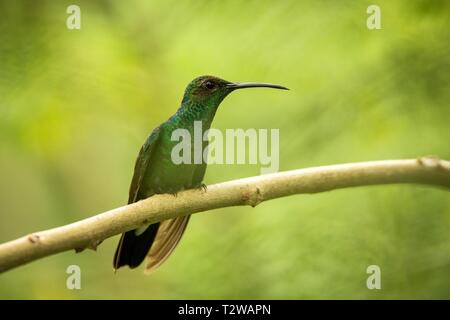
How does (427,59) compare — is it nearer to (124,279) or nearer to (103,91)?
(103,91)

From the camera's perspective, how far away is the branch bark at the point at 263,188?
1958 mm

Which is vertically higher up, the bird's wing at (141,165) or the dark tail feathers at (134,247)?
the bird's wing at (141,165)

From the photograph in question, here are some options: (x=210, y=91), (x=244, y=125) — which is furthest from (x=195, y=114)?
(x=244, y=125)

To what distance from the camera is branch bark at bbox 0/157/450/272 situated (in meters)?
1.96

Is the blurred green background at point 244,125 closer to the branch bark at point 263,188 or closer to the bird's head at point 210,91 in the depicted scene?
the bird's head at point 210,91

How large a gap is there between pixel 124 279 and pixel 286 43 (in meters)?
1.99

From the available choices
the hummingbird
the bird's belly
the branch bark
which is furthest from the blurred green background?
the branch bark

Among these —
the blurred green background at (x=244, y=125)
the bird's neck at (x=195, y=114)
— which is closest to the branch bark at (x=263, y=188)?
the blurred green background at (x=244, y=125)

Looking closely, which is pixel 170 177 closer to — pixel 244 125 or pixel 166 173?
pixel 166 173

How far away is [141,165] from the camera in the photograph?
307 cm

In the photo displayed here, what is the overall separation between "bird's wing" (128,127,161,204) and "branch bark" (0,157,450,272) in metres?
0.72

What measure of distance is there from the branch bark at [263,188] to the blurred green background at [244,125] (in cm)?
65

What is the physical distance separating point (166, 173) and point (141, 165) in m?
0.14
